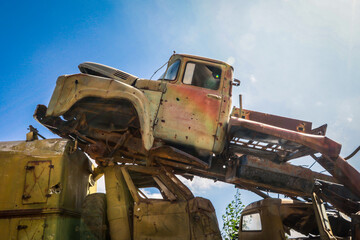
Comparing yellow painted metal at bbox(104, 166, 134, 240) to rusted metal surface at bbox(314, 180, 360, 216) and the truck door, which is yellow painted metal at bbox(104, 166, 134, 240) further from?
rusted metal surface at bbox(314, 180, 360, 216)

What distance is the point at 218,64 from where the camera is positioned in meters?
5.14

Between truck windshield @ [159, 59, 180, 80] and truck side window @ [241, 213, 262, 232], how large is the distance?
2714 millimetres

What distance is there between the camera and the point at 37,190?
388 cm

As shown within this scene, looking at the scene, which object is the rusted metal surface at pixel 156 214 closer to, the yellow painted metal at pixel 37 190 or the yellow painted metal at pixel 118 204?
the yellow painted metal at pixel 118 204

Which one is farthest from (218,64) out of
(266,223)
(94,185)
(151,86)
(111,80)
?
(94,185)

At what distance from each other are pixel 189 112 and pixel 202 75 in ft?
2.47

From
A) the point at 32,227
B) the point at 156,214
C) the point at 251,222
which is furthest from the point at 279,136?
the point at 32,227

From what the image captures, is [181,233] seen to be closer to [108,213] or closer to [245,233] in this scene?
[108,213]

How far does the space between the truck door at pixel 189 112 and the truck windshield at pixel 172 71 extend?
0.31ft

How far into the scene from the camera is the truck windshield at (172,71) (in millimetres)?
4968

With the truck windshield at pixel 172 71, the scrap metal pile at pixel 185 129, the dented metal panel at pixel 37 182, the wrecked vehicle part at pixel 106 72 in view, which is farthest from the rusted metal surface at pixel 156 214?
the truck windshield at pixel 172 71

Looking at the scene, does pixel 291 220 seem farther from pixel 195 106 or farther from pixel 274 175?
pixel 195 106

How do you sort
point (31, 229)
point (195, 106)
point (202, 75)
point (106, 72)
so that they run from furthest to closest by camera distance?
point (202, 75), point (106, 72), point (195, 106), point (31, 229)

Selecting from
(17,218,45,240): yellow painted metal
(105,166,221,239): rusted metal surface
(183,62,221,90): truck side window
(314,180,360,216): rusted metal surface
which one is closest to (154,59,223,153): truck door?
(183,62,221,90): truck side window
